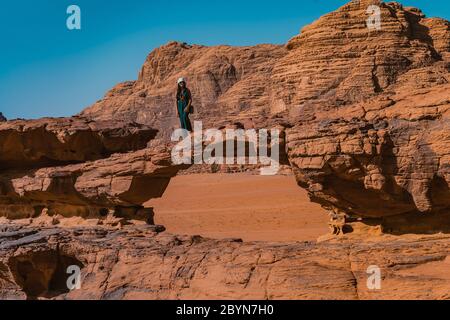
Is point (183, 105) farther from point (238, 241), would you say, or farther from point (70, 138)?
point (238, 241)

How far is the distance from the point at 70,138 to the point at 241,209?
20731mm

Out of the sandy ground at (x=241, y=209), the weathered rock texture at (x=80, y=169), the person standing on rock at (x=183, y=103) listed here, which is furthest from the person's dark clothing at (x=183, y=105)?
the sandy ground at (x=241, y=209)

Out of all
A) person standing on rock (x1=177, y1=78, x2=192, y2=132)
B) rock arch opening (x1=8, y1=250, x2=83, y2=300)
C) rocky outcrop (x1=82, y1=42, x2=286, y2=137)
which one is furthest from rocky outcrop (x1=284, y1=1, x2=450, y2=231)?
rocky outcrop (x1=82, y1=42, x2=286, y2=137)

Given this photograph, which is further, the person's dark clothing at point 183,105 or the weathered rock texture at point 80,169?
the person's dark clothing at point 183,105

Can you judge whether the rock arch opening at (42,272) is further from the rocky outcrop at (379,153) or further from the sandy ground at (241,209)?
the sandy ground at (241,209)

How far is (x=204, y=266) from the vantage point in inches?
441

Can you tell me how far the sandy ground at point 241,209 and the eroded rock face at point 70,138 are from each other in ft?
29.8

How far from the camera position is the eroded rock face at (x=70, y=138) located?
14336 millimetres

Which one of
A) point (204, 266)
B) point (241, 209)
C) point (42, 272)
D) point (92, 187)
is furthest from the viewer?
point (241, 209)

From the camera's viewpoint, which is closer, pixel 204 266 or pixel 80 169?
pixel 204 266

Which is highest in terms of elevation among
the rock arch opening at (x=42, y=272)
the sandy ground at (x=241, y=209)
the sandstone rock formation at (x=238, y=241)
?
the sandstone rock formation at (x=238, y=241)

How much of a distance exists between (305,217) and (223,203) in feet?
31.5

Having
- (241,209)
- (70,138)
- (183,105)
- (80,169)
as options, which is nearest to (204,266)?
(183,105)

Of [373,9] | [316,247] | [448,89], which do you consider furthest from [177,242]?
[373,9]
